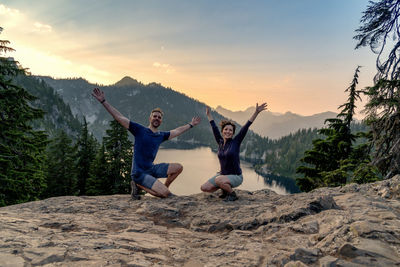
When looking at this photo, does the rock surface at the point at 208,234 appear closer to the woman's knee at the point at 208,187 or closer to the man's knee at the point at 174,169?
the woman's knee at the point at 208,187

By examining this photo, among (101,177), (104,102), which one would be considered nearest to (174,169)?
(104,102)

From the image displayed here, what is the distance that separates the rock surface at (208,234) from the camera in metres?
3.21

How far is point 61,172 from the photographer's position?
91.2ft

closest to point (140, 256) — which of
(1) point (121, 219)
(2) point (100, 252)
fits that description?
(2) point (100, 252)

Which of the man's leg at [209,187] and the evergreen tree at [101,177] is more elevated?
the man's leg at [209,187]

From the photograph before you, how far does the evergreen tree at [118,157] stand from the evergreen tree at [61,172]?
7963 mm

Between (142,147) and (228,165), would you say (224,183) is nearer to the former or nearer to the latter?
(228,165)

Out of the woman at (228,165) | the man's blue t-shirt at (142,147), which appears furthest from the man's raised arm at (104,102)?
the woman at (228,165)

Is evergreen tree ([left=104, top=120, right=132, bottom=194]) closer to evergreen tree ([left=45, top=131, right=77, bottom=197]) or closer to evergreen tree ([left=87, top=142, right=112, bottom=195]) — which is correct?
evergreen tree ([left=87, top=142, right=112, bottom=195])

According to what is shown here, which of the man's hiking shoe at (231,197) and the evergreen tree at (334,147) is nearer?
the man's hiking shoe at (231,197)

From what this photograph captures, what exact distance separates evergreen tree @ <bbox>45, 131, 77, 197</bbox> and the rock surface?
24.5m

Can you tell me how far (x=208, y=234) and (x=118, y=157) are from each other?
20386 millimetres

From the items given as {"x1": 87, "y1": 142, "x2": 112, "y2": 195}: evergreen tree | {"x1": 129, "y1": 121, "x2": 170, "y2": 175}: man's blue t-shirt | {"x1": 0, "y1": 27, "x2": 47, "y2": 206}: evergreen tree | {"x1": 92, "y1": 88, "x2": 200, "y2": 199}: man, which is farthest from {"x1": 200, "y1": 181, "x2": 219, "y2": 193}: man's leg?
{"x1": 87, "y1": 142, "x2": 112, "y2": 195}: evergreen tree

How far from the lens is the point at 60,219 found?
4895mm
